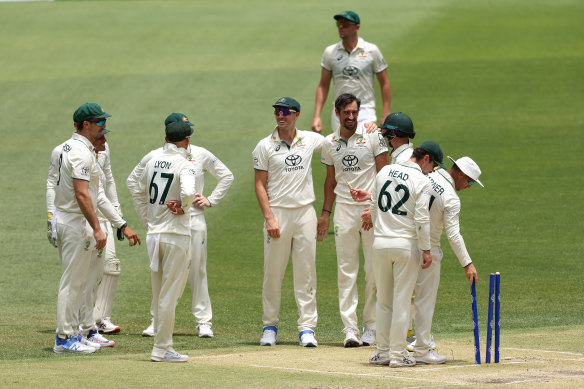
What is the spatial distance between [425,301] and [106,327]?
406 centimetres

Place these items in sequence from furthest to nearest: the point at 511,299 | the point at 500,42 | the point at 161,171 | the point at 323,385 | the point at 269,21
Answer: the point at 269,21 → the point at 500,42 → the point at 511,299 → the point at 161,171 → the point at 323,385

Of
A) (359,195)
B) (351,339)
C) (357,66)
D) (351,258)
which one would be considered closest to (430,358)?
(351,339)

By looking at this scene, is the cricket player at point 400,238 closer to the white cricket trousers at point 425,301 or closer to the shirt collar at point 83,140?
the white cricket trousers at point 425,301

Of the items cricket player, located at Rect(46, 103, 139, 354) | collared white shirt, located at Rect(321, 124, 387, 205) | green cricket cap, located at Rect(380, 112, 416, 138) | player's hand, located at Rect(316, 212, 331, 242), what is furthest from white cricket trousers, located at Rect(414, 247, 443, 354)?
cricket player, located at Rect(46, 103, 139, 354)

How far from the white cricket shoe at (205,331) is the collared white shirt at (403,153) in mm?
3117

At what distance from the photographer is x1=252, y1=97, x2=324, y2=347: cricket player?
35.9 feet

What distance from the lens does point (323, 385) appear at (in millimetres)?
8320

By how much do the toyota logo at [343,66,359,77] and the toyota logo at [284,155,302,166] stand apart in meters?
4.11

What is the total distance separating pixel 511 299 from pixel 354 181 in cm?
359

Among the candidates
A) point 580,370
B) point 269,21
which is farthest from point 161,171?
point 269,21

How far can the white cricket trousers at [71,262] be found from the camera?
1051 cm

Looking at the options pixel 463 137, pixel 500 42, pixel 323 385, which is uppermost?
pixel 500 42

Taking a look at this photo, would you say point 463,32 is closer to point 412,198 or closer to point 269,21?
point 269,21

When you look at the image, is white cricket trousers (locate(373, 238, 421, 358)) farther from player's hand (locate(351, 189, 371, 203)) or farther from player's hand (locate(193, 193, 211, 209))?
player's hand (locate(193, 193, 211, 209))
